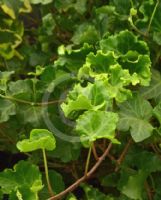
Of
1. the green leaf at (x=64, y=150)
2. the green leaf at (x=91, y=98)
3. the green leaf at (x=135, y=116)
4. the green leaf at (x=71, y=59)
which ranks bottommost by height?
the green leaf at (x=64, y=150)

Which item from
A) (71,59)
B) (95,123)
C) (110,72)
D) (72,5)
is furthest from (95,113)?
(72,5)

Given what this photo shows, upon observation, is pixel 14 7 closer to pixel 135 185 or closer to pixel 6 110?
pixel 6 110

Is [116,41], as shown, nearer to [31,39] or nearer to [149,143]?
[149,143]

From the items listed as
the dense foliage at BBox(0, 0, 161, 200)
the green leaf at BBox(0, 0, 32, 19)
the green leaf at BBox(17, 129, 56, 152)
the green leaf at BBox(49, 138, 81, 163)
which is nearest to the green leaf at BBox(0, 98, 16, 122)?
the dense foliage at BBox(0, 0, 161, 200)

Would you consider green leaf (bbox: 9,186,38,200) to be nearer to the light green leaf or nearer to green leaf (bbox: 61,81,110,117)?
green leaf (bbox: 61,81,110,117)

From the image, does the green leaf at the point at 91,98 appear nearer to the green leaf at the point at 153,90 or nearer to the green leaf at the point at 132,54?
the green leaf at the point at 132,54

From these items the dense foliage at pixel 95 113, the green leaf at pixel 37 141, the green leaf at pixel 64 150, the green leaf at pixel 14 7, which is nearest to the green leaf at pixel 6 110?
the dense foliage at pixel 95 113

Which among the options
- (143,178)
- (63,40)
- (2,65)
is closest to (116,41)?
(143,178)
